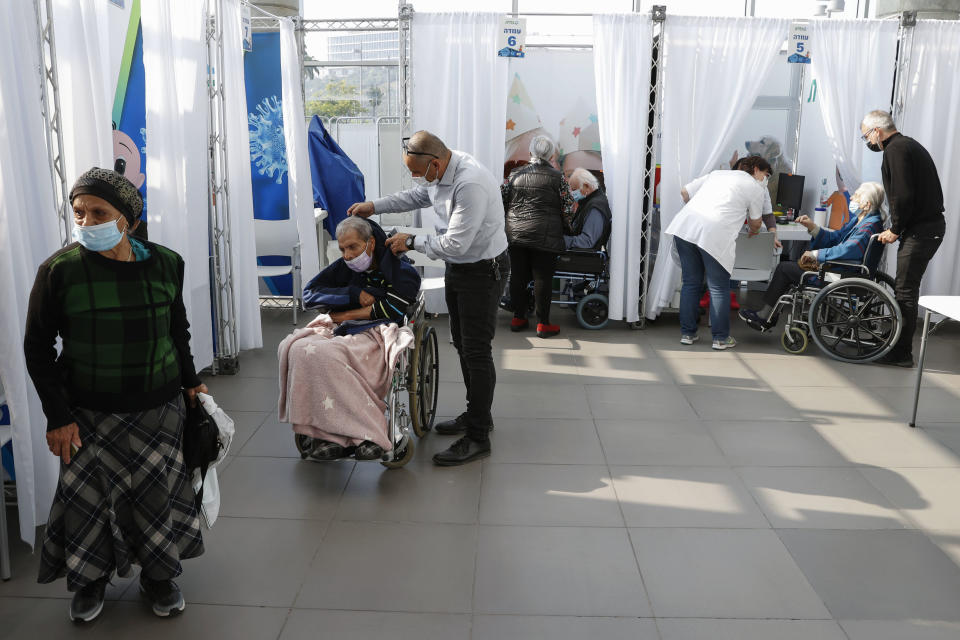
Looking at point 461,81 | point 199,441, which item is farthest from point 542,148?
point 199,441

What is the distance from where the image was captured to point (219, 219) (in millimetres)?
4605

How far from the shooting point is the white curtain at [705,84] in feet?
18.8

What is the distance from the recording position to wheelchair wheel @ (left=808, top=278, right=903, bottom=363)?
16.3 feet

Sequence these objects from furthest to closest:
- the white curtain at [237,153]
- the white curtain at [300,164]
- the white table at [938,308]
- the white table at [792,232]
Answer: the white table at [792,232] → the white curtain at [300,164] → the white curtain at [237,153] → the white table at [938,308]

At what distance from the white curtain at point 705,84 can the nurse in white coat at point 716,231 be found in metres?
0.35

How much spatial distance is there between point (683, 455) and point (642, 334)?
92.6 inches

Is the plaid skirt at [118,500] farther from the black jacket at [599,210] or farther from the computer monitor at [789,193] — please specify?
the computer monitor at [789,193]

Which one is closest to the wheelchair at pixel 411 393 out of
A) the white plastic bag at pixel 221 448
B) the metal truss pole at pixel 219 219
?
the white plastic bag at pixel 221 448

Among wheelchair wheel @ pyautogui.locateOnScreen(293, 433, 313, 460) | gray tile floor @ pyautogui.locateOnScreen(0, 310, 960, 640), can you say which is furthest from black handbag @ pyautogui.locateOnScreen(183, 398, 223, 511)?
wheelchair wheel @ pyautogui.locateOnScreen(293, 433, 313, 460)

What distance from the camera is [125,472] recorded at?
220 centimetres

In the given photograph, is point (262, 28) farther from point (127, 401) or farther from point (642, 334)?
point (127, 401)

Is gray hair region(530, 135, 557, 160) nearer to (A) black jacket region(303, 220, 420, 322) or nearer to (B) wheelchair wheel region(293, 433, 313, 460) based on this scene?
(A) black jacket region(303, 220, 420, 322)

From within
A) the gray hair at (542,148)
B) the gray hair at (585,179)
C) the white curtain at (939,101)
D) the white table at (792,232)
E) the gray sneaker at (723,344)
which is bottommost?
the gray sneaker at (723,344)

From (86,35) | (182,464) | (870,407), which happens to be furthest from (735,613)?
(86,35)
